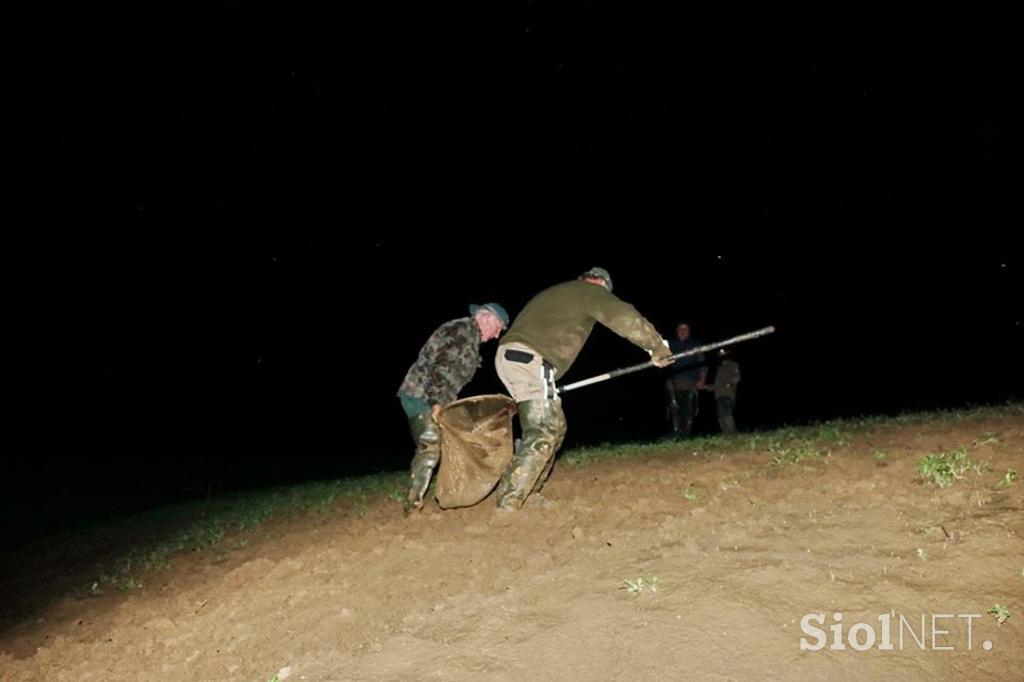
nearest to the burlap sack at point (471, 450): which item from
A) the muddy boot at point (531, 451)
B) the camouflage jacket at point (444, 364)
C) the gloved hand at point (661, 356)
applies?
the muddy boot at point (531, 451)

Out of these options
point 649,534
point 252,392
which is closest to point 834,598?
point 649,534

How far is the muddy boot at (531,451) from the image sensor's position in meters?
5.44

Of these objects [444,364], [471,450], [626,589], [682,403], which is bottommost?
[682,403]

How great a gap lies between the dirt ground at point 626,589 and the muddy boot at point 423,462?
159mm

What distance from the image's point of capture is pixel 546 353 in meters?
5.55

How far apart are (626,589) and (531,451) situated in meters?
1.69

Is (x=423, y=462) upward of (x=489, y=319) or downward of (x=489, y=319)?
downward

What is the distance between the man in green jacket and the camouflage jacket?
49cm

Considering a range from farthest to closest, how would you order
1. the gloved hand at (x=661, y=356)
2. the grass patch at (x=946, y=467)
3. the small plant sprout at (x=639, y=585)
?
the gloved hand at (x=661, y=356) → the grass patch at (x=946, y=467) → the small plant sprout at (x=639, y=585)

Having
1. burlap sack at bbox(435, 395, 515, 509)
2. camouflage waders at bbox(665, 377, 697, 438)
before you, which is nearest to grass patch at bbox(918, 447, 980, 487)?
burlap sack at bbox(435, 395, 515, 509)

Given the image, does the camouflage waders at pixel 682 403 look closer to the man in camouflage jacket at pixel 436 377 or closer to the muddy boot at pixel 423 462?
the man in camouflage jacket at pixel 436 377

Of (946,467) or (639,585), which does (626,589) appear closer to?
(639,585)

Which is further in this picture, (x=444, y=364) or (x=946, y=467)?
(x=444, y=364)

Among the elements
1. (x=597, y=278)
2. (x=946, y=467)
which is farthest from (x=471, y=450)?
(x=946, y=467)
